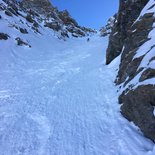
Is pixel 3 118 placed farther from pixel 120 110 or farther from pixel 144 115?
pixel 144 115

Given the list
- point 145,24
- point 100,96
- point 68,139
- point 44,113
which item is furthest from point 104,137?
point 145,24

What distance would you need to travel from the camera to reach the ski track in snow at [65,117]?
6.29 metres

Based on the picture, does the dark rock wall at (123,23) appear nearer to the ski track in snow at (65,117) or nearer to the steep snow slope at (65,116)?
the steep snow slope at (65,116)

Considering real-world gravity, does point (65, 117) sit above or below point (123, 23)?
below

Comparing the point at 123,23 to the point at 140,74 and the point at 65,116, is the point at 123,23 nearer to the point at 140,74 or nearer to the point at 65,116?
the point at 140,74

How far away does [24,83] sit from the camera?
43.2 feet

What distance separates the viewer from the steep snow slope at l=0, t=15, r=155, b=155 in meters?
6.29

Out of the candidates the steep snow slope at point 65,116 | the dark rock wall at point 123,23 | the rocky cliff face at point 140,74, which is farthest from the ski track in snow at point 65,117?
the dark rock wall at point 123,23

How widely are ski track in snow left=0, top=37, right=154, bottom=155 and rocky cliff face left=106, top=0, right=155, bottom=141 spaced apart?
40cm

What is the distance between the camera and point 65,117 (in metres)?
8.27

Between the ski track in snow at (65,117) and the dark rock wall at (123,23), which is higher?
the dark rock wall at (123,23)

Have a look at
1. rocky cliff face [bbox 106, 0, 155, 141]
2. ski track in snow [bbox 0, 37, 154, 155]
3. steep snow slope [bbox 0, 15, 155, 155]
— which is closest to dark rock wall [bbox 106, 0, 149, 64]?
rocky cliff face [bbox 106, 0, 155, 141]

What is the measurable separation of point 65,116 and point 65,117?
9 centimetres

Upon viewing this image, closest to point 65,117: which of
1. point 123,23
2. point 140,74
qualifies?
point 140,74
